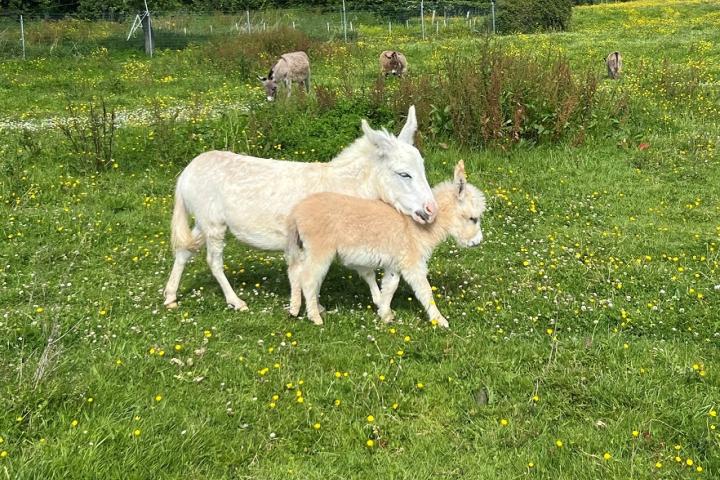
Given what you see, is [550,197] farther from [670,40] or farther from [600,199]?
[670,40]

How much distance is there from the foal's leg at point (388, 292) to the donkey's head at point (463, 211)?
2.63 ft

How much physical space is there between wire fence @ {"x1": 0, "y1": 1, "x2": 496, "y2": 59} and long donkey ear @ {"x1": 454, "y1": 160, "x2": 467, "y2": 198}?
29337 mm

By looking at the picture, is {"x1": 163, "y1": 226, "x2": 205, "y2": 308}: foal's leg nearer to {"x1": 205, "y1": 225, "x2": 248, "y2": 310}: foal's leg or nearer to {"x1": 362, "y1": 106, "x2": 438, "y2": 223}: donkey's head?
{"x1": 205, "y1": 225, "x2": 248, "y2": 310}: foal's leg

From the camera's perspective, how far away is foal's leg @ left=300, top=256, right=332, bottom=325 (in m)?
6.02

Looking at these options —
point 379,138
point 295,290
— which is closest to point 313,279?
point 295,290

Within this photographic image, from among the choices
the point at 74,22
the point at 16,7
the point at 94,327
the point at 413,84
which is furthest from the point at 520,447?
the point at 16,7

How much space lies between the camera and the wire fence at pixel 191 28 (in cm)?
3179

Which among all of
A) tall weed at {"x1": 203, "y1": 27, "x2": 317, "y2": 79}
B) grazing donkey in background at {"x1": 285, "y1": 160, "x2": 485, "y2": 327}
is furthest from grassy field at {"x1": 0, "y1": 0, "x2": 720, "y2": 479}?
tall weed at {"x1": 203, "y1": 27, "x2": 317, "y2": 79}

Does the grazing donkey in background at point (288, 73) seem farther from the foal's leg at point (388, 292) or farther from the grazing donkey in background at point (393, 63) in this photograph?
the foal's leg at point (388, 292)

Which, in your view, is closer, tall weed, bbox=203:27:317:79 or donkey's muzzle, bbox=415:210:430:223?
donkey's muzzle, bbox=415:210:430:223

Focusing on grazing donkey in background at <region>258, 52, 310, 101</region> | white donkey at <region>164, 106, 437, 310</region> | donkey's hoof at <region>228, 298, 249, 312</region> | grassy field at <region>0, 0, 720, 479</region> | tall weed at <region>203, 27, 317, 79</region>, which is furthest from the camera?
tall weed at <region>203, 27, 317, 79</region>

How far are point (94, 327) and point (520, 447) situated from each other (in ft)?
14.0

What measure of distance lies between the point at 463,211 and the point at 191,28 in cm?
Answer: 3615

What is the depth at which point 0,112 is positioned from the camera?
17734mm
